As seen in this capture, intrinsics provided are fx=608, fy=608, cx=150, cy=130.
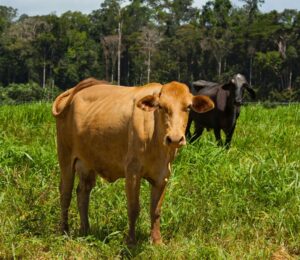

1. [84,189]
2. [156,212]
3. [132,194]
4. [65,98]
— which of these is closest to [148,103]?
[132,194]

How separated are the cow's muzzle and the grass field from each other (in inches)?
33.3

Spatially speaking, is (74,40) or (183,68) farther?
(74,40)

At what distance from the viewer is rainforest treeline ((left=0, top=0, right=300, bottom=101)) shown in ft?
183

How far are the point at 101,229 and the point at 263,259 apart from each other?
1.47 m

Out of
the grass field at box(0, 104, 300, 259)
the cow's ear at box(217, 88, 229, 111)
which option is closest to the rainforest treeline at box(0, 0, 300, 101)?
the cow's ear at box(217, 88, 229, 111)

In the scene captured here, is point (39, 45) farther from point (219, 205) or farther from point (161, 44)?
point (219, 205)

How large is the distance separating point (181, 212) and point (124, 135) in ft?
3.58

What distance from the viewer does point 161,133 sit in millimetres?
4367

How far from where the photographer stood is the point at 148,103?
4305mm

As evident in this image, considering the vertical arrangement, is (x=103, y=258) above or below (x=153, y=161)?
below

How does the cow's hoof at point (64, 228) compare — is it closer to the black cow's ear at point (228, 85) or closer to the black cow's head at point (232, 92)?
the black cow's head at point (232, 92)

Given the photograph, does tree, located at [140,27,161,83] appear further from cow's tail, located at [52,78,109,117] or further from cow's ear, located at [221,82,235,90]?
cow's tail, located at [52,78,109,117]

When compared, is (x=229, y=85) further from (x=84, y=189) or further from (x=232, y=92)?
(x=84, y=189)

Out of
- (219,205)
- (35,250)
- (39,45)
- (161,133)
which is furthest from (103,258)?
(39,45)
